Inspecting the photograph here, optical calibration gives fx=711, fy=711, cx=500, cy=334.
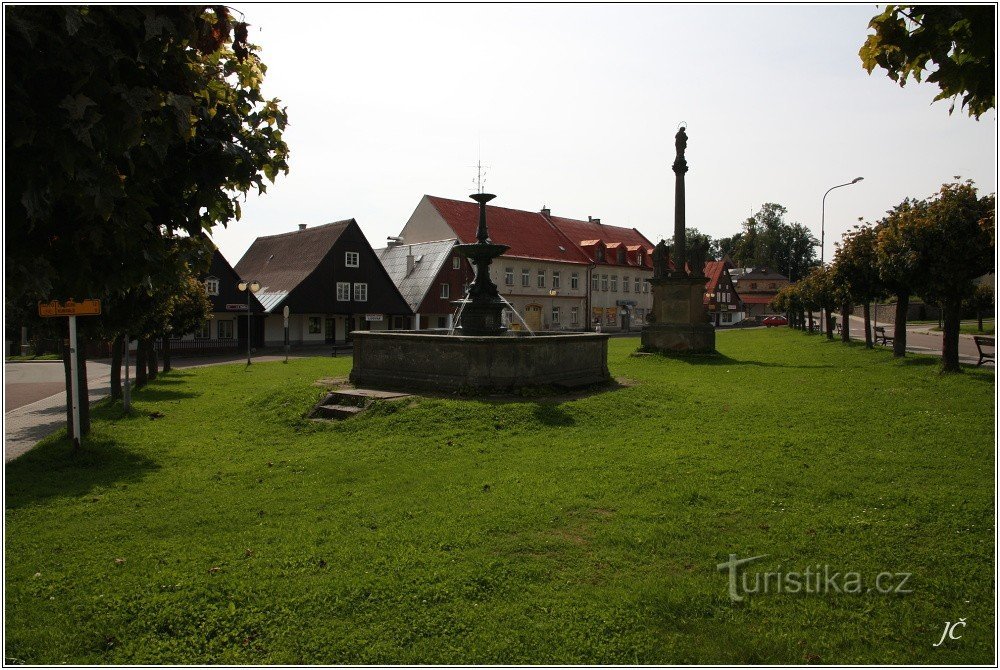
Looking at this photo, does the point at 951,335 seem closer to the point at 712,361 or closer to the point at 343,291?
the point at 712,361

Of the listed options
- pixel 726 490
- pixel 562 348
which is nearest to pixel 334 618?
pixel 726 490

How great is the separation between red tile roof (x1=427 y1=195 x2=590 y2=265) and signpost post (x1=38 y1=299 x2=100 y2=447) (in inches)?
1731

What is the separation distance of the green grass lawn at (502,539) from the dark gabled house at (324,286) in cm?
3283

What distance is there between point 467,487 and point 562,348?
7.31 meters

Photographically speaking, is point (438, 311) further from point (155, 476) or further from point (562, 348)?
point (155, 476)

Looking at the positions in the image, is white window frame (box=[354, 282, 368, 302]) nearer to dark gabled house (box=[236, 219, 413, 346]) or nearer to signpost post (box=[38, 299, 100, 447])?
dark gabled house (box=[236, 219, 413, 346])

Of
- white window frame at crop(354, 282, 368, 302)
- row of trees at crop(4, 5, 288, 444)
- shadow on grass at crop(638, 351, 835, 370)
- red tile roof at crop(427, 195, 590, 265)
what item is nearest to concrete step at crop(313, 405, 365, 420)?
row of trees at crop(4, 5, 288, 444)

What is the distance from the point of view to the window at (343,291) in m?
44.6

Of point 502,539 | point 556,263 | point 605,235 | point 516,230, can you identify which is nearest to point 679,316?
point 502,539

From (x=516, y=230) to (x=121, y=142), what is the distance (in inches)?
2221

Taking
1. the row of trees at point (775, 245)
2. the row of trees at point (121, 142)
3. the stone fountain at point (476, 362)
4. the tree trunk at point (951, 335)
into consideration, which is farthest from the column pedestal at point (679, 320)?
the row of trees at point (775, 245)

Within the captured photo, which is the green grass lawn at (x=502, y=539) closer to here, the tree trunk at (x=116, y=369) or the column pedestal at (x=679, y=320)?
the tree trunk at (x=116, y=369)

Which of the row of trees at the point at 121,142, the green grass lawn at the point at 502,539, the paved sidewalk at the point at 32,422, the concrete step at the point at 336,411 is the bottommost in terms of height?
the paved sidewalk at the point at 32,422

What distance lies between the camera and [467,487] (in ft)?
24.1
